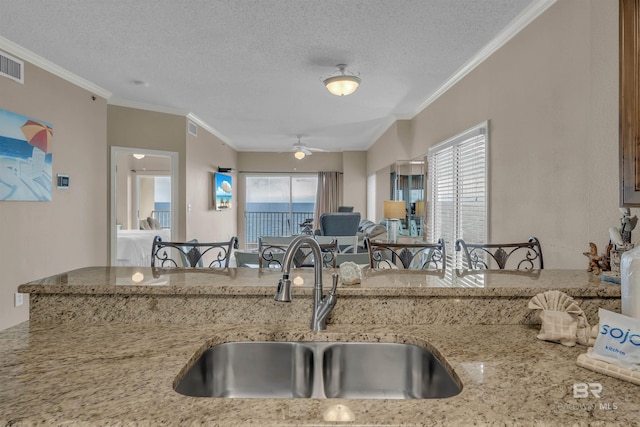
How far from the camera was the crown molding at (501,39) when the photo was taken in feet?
8.44

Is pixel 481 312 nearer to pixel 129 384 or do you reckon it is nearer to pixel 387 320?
pixel 387 320

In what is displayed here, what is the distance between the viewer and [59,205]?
3.96 m

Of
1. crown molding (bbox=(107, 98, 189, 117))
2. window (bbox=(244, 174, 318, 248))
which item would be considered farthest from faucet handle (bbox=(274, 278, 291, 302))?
window (bbox=(244, 174, 318, 248))

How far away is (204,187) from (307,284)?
5.97 m

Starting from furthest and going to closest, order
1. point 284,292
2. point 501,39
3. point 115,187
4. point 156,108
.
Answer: point 156,108, point 115,187, point 501,39, point 284,292

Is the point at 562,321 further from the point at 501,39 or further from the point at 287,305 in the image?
the point at 501,39

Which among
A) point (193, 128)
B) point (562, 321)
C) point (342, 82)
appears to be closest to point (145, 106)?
point (193, 128)

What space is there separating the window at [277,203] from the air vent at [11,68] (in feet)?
21.7

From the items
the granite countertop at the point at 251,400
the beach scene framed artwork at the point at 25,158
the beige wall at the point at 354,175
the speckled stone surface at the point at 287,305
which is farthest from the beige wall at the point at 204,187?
the granite countertop at the point at 251,400

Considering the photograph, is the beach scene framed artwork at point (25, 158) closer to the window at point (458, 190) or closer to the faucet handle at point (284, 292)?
the faucet handle at point (284, 292)

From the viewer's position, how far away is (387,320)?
1.20m

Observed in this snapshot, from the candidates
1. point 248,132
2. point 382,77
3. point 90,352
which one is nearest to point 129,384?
point 90,352

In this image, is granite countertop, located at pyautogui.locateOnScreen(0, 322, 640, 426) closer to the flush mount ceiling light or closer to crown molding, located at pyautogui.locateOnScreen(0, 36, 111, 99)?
the flush mount ceiling light

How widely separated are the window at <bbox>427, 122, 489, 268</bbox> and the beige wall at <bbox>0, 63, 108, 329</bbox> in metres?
4.19
